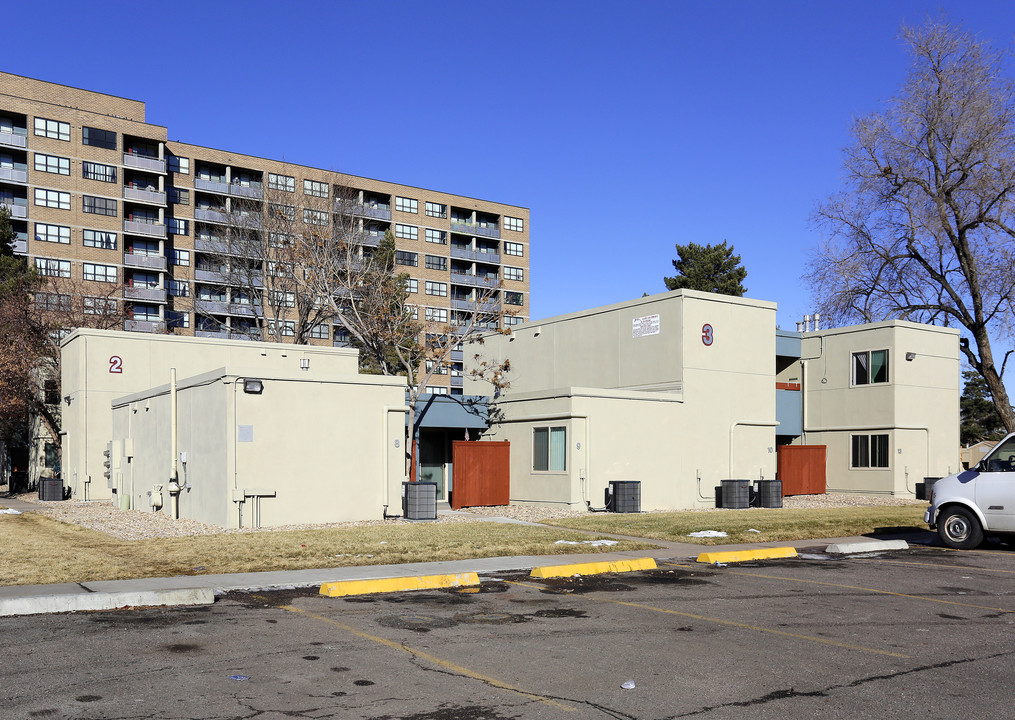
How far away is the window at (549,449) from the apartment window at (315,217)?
2655cm

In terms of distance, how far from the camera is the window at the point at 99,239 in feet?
231

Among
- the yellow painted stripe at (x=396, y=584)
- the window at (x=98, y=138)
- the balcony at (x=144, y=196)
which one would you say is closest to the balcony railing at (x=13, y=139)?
the window at (x=98, y=138)

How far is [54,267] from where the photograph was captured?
68125mm

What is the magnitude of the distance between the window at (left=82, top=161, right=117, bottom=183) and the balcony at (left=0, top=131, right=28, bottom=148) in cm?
429

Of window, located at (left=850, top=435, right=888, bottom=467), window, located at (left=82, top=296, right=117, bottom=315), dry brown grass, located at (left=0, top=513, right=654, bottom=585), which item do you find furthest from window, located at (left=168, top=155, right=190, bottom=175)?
dry brown grass, located at (left=0, top=513, right=654, bottom=585)

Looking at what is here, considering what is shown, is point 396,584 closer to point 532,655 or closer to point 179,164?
point 532,655

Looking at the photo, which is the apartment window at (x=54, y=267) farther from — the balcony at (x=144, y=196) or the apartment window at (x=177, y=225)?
the apartment window at (x=177, y=225)

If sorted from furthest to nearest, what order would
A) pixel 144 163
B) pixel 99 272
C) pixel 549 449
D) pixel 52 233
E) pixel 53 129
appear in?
pixel 144 163 → pixel 99 272 → pixel 53 129 → pixel 52 233 → pixel 549 449

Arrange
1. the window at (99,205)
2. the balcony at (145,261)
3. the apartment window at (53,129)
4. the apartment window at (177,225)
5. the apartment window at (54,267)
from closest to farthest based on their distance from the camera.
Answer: the apartment window at (54,267)
the apartment window at (53,129)
the window at (99,205)
the balcony at (145,261)
the apartment window at (177,225)

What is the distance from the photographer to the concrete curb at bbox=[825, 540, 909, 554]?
16109 millimetres

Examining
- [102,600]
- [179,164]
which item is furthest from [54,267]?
[102,600]

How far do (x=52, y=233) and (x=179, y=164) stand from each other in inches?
519

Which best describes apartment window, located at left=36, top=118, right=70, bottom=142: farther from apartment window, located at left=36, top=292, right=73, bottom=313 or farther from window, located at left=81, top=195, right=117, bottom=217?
apartment window, located at left=36, top=292, right=73, bottom=313

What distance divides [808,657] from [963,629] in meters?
2.33
